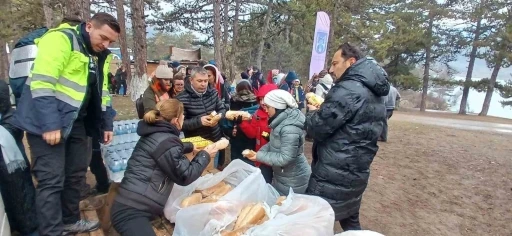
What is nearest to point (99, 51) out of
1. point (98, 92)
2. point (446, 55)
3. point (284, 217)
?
point (98, 92)

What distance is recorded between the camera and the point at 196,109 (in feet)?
11.9

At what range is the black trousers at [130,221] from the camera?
2008mm

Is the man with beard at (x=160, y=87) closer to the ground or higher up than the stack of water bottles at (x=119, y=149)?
higher up

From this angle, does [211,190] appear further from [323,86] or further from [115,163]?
[323,86]

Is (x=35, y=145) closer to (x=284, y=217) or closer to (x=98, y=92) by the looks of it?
(x=98, y=92)

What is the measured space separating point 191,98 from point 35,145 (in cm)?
176

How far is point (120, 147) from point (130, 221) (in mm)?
1428

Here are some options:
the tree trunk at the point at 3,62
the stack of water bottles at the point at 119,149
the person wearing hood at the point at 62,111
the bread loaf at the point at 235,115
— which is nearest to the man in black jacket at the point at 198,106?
the bread loaf at the point at 235,115

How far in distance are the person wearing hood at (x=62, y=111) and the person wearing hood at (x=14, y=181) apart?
A: 0.57 feet

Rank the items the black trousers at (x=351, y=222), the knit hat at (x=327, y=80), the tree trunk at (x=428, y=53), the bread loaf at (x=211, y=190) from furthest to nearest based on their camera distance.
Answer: the tree trunk at (x=428, y=53)
the knit hat at (x=327, y=80)
the black trousers at (x=351, y=222)
the bread loaf at (x=211, y=190)

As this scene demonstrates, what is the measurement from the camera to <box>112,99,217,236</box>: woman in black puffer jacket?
2066 millimetres

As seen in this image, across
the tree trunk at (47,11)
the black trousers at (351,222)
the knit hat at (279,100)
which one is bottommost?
the black trousers at (351,222)

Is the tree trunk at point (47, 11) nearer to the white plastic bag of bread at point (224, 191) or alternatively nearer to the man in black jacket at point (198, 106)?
Result: the man in black jacket at point (198, 106)

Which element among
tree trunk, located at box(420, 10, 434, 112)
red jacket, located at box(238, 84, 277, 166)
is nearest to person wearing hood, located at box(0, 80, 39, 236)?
red jacket, located at box(238, 84, 277, 166)
